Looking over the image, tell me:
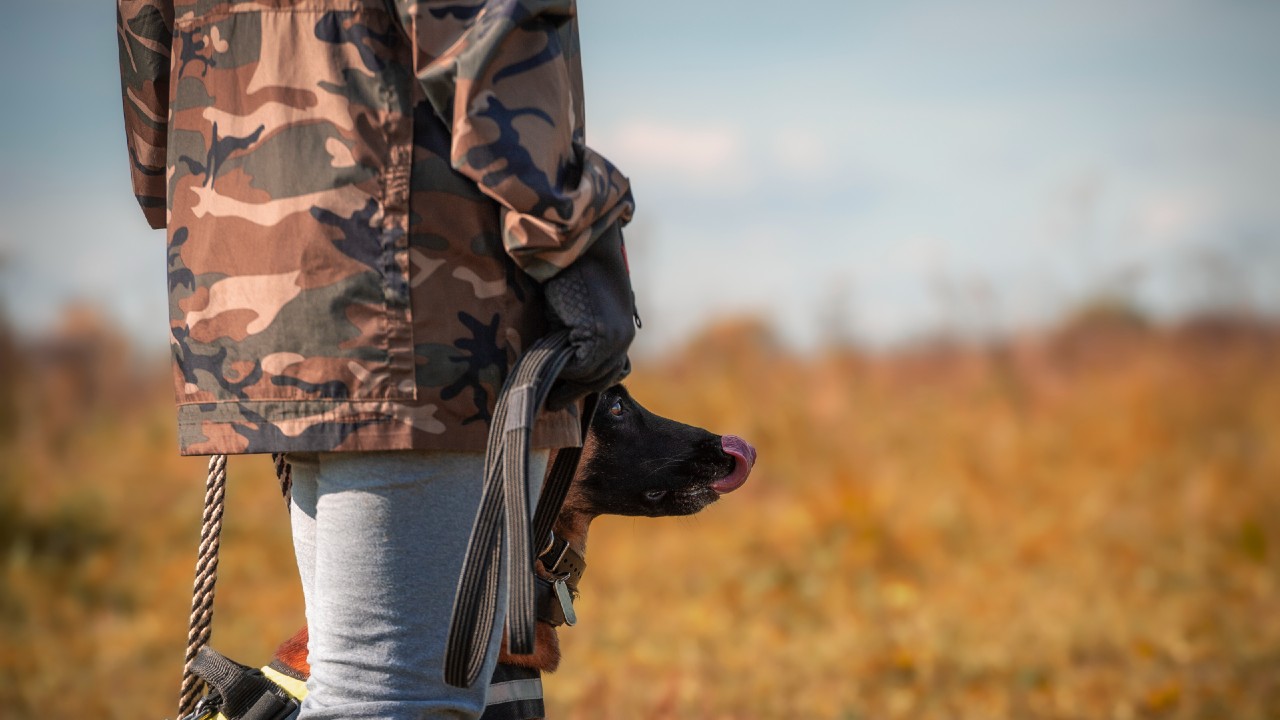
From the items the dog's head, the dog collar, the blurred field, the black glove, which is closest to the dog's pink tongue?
the dog's head

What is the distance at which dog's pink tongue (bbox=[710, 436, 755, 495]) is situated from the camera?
88.7 inches

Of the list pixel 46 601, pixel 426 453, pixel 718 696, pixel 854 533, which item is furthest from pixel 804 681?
pixel 46 601

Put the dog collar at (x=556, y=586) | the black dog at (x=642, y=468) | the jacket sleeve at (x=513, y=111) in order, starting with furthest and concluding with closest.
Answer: the black dog at (x=642, y=468)
the dog collar at (x=556, y=586)
the jacket sleeve at (x=513, y=111)

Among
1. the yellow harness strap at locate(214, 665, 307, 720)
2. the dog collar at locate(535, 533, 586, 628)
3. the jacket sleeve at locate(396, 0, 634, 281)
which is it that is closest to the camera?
the jacket sleeve at locate(396, 0, 634, 281)

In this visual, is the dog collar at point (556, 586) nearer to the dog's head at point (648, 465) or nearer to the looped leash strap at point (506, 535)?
the dog's head at point (648, 465)

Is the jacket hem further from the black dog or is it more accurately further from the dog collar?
the black dog

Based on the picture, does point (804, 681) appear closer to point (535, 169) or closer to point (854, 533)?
point (854, 533)

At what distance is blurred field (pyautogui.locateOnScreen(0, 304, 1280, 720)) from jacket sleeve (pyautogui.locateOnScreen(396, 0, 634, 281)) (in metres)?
2.91

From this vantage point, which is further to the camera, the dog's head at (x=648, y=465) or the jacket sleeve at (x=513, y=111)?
the dog's head at (x=648, y=465)

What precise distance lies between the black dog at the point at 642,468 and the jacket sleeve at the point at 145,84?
0.99 metres

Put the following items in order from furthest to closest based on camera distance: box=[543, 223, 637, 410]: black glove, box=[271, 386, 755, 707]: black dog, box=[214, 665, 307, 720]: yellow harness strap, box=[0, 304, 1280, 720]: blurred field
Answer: box=[0, 304, 1280, 720]: blurred field
box=[271, 386, 755, 707]: black dog
box=[214, 665, 307, 720]: yellow harness strap
box=[543, 223, 637, 410]: black glove

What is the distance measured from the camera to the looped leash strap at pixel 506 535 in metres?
1.38

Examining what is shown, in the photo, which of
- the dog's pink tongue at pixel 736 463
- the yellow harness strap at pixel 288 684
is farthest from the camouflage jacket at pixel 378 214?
the dog's pink tongue at pixel 736 463

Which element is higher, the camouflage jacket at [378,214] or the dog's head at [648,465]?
the camouflage jacket at [378,214]
